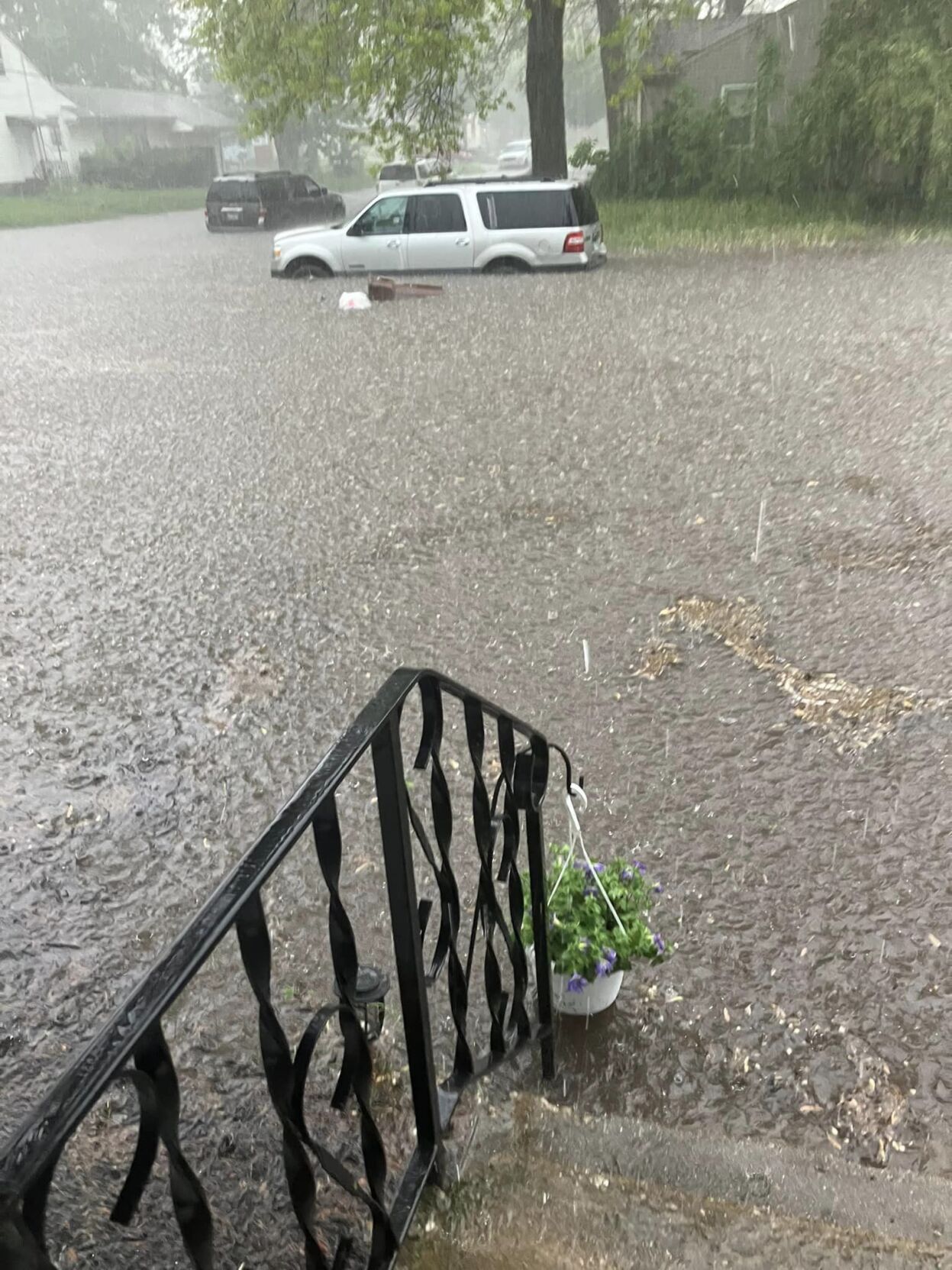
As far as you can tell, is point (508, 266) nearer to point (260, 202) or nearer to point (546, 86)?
point (546, 86)

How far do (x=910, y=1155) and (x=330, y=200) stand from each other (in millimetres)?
28121


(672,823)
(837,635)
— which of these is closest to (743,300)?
(837,635)

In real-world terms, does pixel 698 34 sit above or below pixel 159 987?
above

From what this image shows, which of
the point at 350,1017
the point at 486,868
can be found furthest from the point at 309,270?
the point at 350,1017

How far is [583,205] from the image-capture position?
1522 centimetres

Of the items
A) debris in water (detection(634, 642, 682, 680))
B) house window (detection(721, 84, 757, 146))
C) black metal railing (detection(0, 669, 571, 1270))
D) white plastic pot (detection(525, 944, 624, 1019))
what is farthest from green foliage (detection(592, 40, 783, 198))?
black metal railing (detection(0, 669, 571, 1270))

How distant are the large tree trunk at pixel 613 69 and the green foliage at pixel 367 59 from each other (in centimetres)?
284

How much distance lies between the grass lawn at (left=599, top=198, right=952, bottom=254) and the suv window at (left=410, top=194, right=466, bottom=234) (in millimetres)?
3611

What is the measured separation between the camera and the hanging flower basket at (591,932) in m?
2.59

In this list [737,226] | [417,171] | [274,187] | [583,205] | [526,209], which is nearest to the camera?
[526,209]

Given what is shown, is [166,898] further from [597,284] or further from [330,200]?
[330,200]

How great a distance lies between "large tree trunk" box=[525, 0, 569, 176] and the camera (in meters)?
18.1

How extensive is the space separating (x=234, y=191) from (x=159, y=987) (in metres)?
26.4

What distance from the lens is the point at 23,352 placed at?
1190 centimetres
